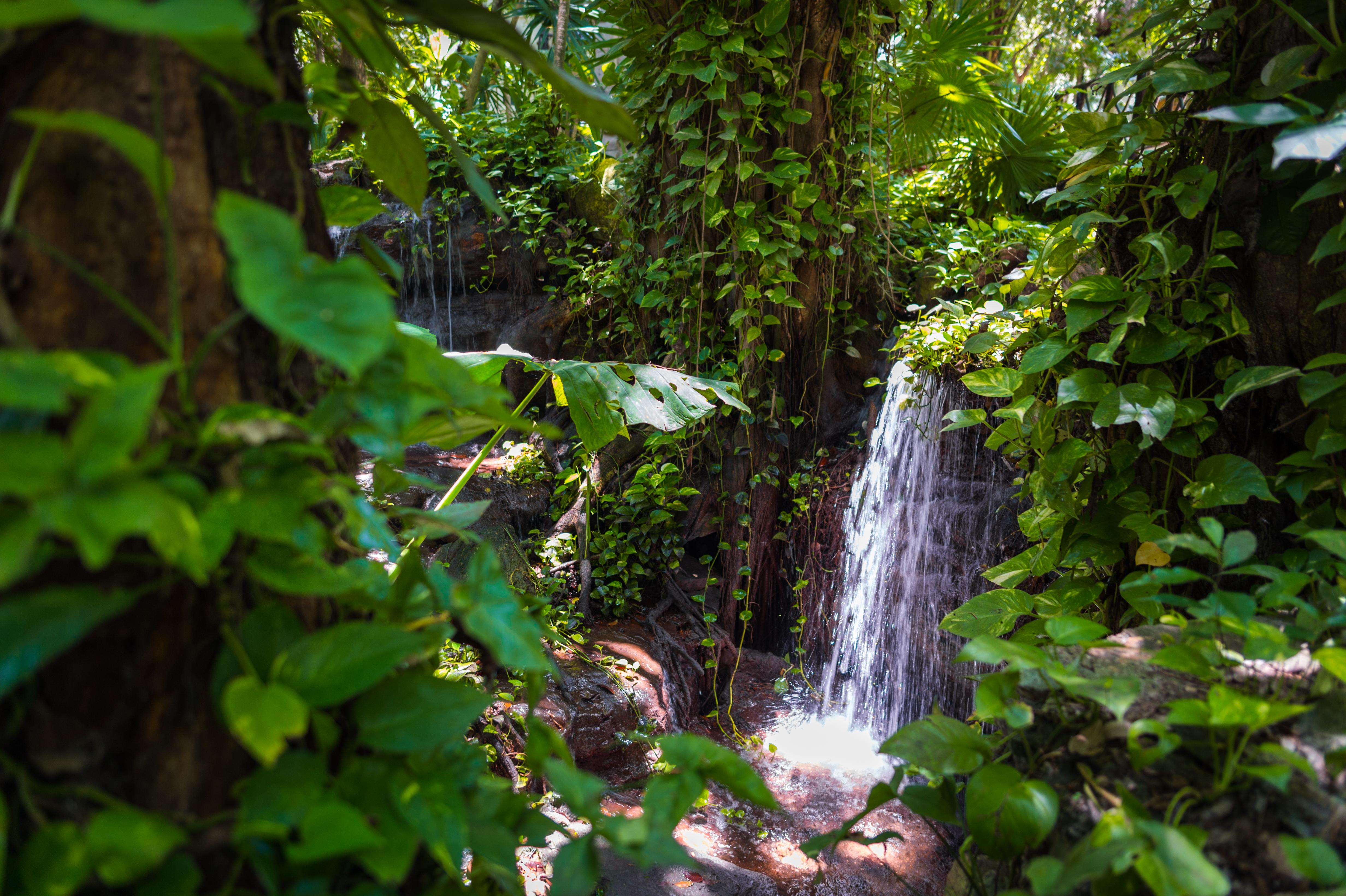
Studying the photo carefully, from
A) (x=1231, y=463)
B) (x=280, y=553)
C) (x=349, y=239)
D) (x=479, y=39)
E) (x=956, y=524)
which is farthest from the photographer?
(x=349, y=239)

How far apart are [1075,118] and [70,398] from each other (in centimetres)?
230

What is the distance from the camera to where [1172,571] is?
3.36 ft

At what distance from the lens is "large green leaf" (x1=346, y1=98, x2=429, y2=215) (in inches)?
44.8

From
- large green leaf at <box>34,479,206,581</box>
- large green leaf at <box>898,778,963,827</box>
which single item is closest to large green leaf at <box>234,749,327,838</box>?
large green leaf at <box>34,479,206,581</box>

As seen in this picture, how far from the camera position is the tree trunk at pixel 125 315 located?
638mm

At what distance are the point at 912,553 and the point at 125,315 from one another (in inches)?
151

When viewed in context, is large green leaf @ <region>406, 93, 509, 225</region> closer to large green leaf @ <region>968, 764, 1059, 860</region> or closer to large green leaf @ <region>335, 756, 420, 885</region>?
large green leaf @ <region>335, 756, 420, 885</region>

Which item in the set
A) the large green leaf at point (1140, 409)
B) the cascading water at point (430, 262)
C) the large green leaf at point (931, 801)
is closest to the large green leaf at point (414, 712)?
the large green leaf at point (931, 801)

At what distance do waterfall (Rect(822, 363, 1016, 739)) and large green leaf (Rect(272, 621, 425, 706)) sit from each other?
11.0 feet

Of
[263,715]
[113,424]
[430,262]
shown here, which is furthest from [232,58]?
[430,262]

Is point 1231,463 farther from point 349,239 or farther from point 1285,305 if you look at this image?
point 349,239

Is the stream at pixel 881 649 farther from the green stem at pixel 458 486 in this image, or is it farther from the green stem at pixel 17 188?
the green stem at pixel 17 188

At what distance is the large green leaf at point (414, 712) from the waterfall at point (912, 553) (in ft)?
10.8

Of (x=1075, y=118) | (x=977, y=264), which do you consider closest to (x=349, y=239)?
(x=977, y=264)
